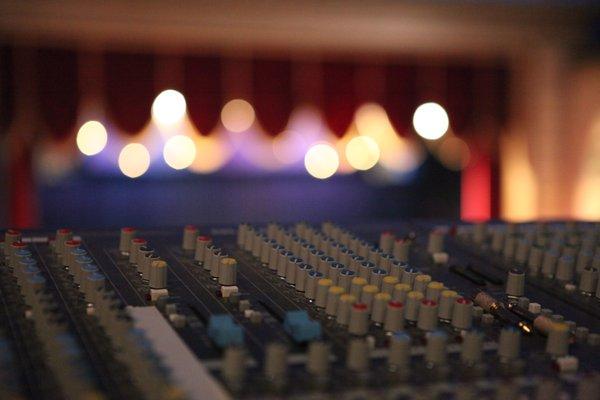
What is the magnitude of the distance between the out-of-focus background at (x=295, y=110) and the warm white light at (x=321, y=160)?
0.01 m

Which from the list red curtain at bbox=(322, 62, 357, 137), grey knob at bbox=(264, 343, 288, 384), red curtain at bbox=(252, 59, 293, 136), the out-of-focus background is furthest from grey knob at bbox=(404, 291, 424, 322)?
red curtain at bbox=(322, 62, 357, 137)

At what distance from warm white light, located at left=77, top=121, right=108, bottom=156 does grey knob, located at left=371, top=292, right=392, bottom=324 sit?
4596mm

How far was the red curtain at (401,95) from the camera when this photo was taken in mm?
5883

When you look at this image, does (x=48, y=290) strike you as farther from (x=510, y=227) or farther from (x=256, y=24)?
(x=256, y=24)

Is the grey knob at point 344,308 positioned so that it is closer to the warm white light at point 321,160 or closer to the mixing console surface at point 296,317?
the mixing console surface at point 296,317

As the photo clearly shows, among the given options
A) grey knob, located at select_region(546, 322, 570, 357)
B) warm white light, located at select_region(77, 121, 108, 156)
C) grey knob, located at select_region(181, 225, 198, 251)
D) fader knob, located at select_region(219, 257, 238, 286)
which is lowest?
grey knob, located at select_region(546, 322, 570, 357)

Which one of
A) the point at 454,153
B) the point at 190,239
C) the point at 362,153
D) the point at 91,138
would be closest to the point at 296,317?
the point at 190,239

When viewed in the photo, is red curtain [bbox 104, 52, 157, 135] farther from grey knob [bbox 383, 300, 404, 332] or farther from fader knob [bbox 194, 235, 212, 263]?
grey knob [bbox 383, 300, 404, 332]

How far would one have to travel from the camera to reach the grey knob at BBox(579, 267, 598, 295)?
128 centimetres

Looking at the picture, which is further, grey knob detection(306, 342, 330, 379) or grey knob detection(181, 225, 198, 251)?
grey knob detection(181, 225, 198, 251)

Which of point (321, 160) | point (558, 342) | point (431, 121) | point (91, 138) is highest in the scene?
point (431, 121)

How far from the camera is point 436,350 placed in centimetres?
94

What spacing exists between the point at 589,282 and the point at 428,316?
0.35m

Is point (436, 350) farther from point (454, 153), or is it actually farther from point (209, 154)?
point (454, 153)
